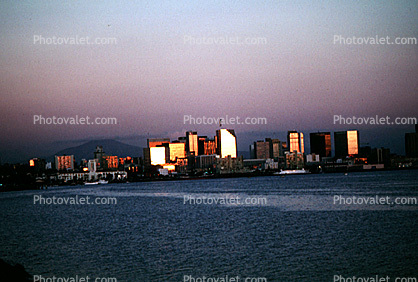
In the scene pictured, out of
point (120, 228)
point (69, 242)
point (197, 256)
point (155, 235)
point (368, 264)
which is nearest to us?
point (368, 264)

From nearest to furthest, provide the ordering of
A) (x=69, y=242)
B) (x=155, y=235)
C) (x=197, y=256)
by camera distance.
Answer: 1. (x=197, y=256)
2. (x=69, y=242)
3. (x=155, y=235)

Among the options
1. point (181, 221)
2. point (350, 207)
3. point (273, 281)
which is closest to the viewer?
point (273, 281)

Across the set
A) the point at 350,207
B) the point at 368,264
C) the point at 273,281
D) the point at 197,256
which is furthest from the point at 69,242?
the point at 350,207

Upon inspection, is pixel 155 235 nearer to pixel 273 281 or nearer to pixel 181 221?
pixel 181 221

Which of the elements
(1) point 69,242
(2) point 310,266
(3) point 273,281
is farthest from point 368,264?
(1) point 69,242

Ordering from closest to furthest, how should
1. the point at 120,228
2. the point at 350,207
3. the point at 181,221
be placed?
the point at 120,228 → the point at 181,221 → the point at 350,207

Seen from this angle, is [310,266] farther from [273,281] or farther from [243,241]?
[243,241]

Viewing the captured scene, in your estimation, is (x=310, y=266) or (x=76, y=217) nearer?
(x=310, y=266)

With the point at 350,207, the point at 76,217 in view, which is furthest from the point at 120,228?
the point at 350,207

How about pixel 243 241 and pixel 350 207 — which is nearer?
pixel 243 241
